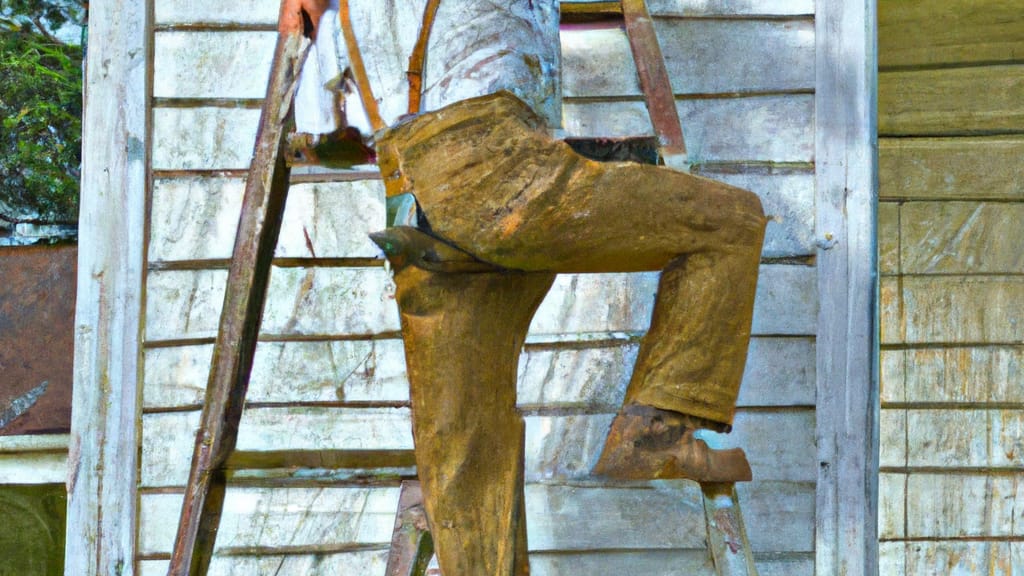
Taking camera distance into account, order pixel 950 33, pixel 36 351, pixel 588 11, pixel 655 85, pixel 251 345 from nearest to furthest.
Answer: pixel 251 345 < pixel 655 85 < pixel 588 11 < pixel 36 351 < pixel 950 33

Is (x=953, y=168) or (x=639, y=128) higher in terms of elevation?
(x=953, y=168)

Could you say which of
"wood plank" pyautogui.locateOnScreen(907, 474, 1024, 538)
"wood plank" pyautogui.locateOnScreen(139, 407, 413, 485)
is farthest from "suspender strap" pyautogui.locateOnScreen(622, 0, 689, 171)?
"wood plank" pyautogui.locateOnScreen(907, 474, 1024, 538)

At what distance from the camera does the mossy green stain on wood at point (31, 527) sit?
3.18 m

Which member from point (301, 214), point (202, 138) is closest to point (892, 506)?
point (301, 214)

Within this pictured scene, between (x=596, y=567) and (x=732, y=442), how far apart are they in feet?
1.36

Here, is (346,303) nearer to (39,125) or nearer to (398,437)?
(398,437)

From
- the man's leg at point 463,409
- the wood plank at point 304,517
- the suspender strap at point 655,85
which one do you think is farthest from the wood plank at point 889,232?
the man's leg at point 463,409

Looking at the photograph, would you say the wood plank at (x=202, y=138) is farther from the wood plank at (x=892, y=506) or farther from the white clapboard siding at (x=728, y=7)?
the wood plank at (x=892, y=506)

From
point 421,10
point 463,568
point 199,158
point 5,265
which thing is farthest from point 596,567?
point 5,265

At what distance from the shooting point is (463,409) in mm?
1660

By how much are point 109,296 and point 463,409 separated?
53.1 inches

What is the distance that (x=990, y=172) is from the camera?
12.1 feet

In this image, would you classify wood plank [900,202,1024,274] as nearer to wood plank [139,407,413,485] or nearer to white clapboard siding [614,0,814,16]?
white clapboard siding [614,0,814,16]

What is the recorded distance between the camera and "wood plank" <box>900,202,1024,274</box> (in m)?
3.70
